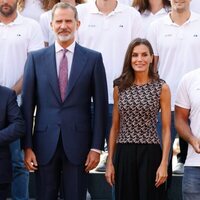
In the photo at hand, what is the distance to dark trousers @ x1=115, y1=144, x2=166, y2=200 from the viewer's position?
5.25 meters

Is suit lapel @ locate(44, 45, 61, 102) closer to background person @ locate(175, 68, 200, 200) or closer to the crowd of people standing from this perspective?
the crowd of people standing

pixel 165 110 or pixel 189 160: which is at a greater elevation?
pixel 165 110

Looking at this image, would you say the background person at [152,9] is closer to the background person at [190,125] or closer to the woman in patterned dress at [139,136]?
the woman in patterned dress at [139,136]

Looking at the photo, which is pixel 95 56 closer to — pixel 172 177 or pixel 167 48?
pixel 167 48

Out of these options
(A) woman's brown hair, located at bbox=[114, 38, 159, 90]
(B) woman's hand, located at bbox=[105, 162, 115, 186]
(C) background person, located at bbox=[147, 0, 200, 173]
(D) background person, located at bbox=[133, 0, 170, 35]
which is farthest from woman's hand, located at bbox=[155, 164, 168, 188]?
(D) background person, located at bbox=[133, 0, 170, 35]

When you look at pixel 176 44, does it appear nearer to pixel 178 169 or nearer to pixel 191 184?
pixel 178 169

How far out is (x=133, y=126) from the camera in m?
5.33

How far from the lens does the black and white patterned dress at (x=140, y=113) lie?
17.4 ft

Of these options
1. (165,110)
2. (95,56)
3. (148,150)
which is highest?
(95,56)

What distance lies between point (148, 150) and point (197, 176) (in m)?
0.44

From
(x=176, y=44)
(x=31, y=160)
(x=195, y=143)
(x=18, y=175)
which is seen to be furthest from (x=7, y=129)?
(x=176, y=44)

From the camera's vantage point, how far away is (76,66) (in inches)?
208

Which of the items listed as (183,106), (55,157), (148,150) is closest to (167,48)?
(183,106)

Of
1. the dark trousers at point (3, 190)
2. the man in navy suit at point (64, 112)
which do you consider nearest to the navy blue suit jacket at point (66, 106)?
the man in navy suit at point (64, 112)
